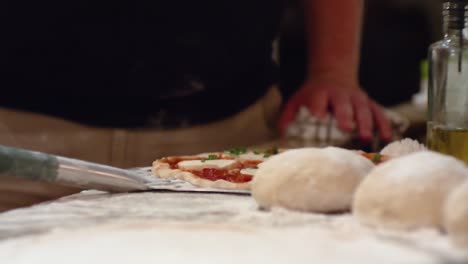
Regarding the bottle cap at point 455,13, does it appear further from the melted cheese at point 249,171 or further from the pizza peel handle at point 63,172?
the pizza peel handle at point 63,172

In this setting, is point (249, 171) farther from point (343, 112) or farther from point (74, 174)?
point (343, 112)

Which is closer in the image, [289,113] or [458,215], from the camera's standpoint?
[458,215]

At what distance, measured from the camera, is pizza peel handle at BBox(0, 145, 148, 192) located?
2.40 ft

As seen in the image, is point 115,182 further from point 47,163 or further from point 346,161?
point 346,161

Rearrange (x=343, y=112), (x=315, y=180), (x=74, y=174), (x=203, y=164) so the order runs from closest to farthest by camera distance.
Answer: (x=315, y=180)
(x=74, y=174)
(x=203, y=164)
(x=343, y=112)

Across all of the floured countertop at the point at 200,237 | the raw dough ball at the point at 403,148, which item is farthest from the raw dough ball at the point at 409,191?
the raw dough ball at the point at 403,148

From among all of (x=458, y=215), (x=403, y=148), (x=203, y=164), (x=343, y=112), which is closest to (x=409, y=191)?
(x=458, y=215)

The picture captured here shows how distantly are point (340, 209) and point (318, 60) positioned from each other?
43.4 inches

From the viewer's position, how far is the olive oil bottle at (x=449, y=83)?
91 cm

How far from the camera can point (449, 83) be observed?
94 cm

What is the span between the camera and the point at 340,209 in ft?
2.27

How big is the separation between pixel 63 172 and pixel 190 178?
8.6 inches

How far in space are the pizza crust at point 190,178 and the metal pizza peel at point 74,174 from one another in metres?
0.01

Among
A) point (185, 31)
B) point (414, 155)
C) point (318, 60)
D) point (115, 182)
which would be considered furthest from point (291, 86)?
point (414, 155)
